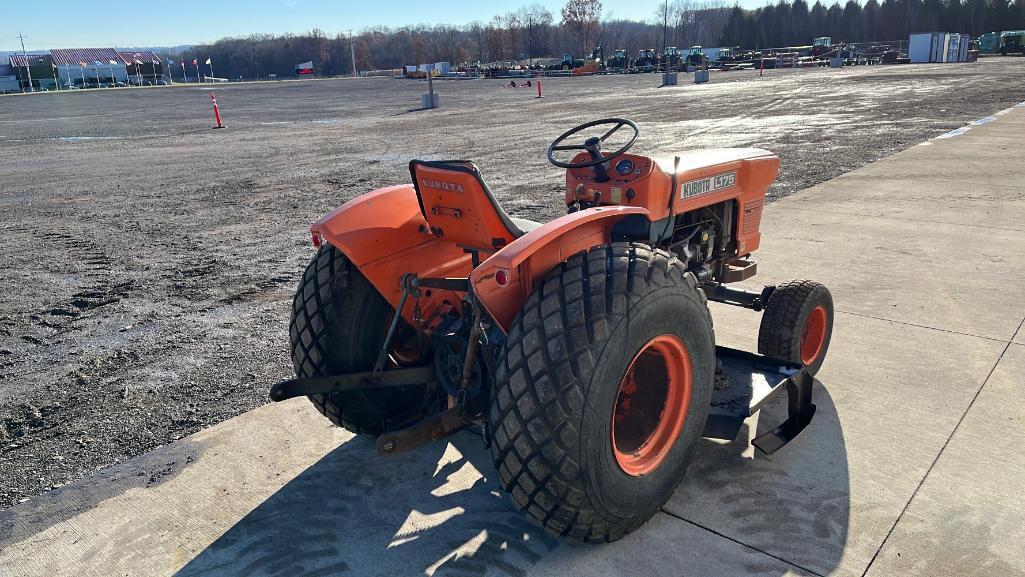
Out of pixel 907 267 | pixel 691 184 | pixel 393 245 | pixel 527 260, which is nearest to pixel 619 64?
pixel 907 267

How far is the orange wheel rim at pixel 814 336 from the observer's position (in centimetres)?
396

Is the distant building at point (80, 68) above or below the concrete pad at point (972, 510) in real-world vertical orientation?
above

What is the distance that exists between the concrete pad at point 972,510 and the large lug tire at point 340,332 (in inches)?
77.8

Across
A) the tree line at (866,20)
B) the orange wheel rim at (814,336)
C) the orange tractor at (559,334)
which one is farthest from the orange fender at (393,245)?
the tree line at (866,20)

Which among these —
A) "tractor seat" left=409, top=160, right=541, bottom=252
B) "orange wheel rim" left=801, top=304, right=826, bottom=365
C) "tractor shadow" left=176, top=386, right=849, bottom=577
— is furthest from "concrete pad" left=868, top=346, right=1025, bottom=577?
"tractor seat" left=409, top=160, right=541, bottom=252

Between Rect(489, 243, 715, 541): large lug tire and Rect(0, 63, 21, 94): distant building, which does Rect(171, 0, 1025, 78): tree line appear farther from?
Rect(489, 243, 715, 541): large lug tire

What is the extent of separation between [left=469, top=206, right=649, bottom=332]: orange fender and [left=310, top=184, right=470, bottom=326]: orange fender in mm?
731

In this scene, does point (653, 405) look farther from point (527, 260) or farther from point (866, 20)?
point (866, 20)

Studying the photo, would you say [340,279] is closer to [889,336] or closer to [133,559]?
[133,559]

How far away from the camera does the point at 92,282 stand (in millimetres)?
6293

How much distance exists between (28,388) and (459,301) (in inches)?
108

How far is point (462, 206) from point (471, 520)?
1209 millimetres

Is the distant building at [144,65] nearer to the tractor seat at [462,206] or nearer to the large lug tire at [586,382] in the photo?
the tractor seat at [462,206]

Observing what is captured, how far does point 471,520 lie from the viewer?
2846mm
